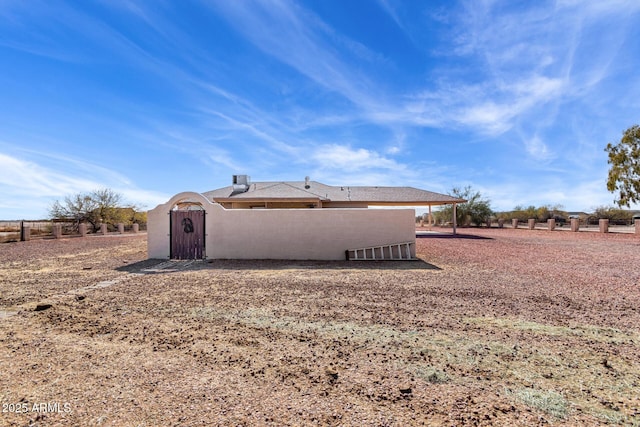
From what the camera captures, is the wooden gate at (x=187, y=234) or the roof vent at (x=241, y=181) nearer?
the wooden gate at (x=187, y=234)

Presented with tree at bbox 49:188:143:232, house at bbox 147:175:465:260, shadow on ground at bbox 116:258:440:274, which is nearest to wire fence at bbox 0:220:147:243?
tree at bbox 49:188:143:232

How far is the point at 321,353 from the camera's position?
143 inches

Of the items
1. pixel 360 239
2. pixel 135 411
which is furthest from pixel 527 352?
pixel 360 239

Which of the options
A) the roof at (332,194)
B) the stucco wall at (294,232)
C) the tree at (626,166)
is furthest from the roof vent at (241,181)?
the tree at (626,166)

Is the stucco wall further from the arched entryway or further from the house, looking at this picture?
the arched entryway

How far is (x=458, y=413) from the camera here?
8.28 ft

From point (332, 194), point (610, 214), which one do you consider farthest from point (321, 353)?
point (610, 214)

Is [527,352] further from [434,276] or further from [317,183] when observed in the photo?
[317,183]

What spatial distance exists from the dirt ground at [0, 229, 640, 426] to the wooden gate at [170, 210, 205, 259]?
15.3 feet

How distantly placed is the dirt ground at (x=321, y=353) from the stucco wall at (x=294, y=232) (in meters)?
4.69

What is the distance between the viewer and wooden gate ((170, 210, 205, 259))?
40.2 feet

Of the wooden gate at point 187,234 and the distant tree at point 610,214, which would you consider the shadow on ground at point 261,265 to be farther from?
the distant tree at point 610,214

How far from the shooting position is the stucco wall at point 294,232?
40.1ft

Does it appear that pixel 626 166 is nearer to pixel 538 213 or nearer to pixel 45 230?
pixel 538 213
